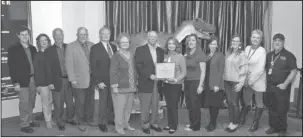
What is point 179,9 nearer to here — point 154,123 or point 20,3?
point 154,123

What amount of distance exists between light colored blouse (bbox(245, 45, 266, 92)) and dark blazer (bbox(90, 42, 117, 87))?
1.96 meters

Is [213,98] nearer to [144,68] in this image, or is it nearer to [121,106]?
[144,68]


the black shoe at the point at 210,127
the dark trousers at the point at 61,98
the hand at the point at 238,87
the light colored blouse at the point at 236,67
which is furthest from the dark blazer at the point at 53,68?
the hand at the point at 238,87

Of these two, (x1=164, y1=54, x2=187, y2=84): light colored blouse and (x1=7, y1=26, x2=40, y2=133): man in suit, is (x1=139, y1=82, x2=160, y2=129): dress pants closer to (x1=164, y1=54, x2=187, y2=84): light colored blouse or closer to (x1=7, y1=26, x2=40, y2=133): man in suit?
(x1=164, y1=54, x2=187, y2=84): light colored blouse

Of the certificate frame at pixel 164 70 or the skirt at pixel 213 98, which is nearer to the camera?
the certificate frame at pixel 164 70

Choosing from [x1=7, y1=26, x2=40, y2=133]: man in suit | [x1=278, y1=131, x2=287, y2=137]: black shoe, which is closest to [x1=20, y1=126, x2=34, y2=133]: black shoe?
[x1=7, y1=26, x2=40, y2=133]: man in suit

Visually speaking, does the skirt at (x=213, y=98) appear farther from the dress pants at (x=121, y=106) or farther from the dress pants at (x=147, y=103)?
the dress pants at (x=121, y=106)

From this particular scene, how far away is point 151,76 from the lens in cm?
353

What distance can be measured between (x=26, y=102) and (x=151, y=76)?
1.84 metres

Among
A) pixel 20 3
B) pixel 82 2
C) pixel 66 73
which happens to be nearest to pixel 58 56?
pixel 66 73

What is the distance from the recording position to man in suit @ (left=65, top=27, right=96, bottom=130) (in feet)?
12.3

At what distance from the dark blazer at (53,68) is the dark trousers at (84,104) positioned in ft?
0.92

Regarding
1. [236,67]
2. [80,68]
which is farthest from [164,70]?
[80,68]

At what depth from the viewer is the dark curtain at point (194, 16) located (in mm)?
5270
